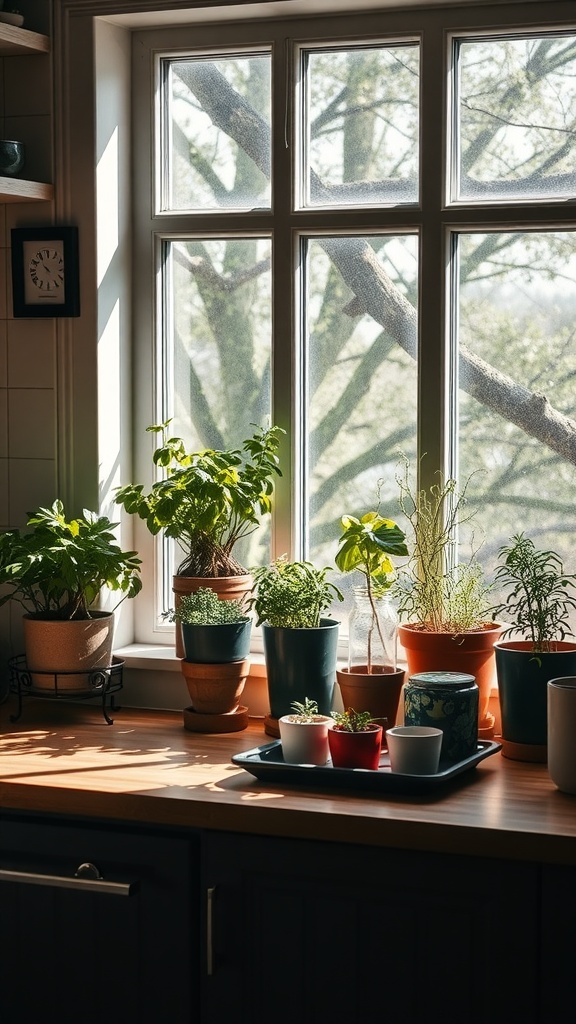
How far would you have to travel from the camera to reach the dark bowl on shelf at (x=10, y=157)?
2.64 metres

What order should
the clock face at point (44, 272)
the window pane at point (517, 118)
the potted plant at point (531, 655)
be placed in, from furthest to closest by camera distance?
the clock face at point (44, 272) < the window pane at point (517, 118) < the potted plant at point (531, 655)

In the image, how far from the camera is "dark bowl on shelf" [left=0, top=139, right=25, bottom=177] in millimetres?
2643

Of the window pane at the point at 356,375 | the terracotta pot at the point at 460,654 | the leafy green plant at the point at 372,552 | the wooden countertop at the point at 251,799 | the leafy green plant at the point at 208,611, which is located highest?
the window pane at the point at 356,375

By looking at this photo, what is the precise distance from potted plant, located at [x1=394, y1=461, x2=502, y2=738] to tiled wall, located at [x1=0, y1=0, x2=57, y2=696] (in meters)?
0.83

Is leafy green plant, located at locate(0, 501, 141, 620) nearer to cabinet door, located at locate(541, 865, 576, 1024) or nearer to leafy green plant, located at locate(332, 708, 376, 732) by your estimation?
leafy green plant, located at locate(332, 708, 376, 732)

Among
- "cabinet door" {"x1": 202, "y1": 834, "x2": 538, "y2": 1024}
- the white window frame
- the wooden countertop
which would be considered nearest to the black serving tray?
the wooden countertop

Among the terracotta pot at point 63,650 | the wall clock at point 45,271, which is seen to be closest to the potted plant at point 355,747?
the terracotta pot at point 63,650

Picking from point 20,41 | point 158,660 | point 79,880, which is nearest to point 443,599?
point 158,660

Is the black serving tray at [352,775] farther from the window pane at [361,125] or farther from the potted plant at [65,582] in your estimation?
the window pane at [361,125]

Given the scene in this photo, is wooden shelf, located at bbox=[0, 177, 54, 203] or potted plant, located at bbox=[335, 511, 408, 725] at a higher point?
wooden shelf, located at bbox=[0, 177, 54, 203]

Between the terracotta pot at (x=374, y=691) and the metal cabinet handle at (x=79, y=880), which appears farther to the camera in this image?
the terracotta pot at (x=374, y=691)

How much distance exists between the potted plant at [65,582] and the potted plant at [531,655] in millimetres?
824

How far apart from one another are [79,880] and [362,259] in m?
1.42

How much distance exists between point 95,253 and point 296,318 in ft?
1.55
